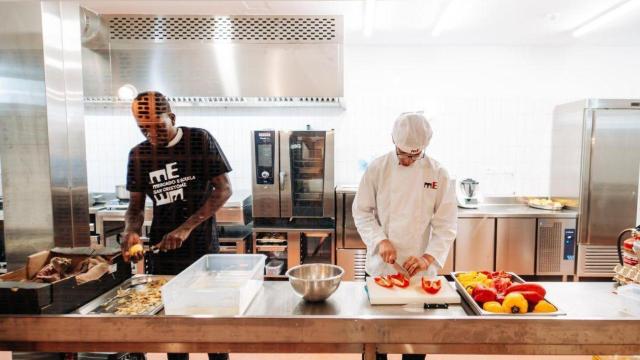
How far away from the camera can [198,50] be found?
144 centimetres

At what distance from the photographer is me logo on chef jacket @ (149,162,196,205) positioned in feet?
6.00

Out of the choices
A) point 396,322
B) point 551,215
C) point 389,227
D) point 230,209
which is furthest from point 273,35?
point 551,215

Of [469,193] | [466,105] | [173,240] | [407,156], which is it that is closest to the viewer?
[173,240]

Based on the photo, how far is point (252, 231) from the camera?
404 centimetres

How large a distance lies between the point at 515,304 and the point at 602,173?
346cm

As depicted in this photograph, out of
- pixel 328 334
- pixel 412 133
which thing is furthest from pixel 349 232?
pixel 328 334

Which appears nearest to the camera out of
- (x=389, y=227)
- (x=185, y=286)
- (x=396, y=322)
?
(x=396, y=322)

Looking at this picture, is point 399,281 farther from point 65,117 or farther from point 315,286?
point 65,117

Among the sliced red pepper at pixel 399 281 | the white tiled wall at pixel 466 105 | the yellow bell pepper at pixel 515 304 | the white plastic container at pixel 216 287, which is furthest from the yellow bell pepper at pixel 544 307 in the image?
the white tiled wall at pixel 466 105

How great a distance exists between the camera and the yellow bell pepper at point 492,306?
1330 millimetres

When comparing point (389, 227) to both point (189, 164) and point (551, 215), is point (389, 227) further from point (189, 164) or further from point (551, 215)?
point (551, 215)

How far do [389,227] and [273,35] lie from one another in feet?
4.30

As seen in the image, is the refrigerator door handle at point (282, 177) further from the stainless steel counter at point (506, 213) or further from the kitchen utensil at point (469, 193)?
the kitchen utensil at point (469, 193)

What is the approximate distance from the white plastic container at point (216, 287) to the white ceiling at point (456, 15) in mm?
2153
